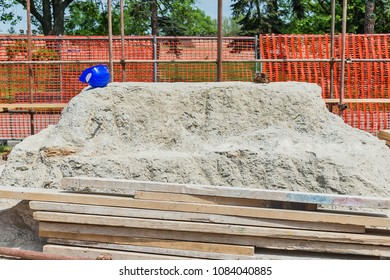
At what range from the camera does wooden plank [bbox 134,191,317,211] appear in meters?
5.22

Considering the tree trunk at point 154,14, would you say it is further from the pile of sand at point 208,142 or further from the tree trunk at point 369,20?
the pile of sand at point 208,142

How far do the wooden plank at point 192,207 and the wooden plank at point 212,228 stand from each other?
4.6 inches

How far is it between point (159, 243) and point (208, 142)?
146 cm

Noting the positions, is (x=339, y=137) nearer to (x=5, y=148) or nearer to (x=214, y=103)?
(x=214, y=103)

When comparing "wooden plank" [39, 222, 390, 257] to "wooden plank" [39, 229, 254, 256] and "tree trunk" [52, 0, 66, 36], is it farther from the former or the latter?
"tree trunk" [52, 0, 66, 36]

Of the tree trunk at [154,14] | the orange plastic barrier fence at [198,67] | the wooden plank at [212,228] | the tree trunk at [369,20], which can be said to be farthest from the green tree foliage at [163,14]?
the wooden plank at [212,228]

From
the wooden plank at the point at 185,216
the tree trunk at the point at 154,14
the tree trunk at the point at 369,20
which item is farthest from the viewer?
the tree trunk at the point at 154,14

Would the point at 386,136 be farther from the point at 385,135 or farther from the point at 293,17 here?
the point at 293,17

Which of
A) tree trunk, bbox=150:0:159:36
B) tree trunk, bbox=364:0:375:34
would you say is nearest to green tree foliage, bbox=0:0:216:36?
tree trunk, bbox=150:0:159:36

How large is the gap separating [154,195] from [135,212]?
0.24 meters

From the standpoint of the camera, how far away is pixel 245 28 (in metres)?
28.8

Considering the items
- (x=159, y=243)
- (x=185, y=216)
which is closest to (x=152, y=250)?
(x=159, y=243)

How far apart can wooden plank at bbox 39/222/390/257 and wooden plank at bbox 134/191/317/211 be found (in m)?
0.30

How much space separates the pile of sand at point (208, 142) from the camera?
572cm
